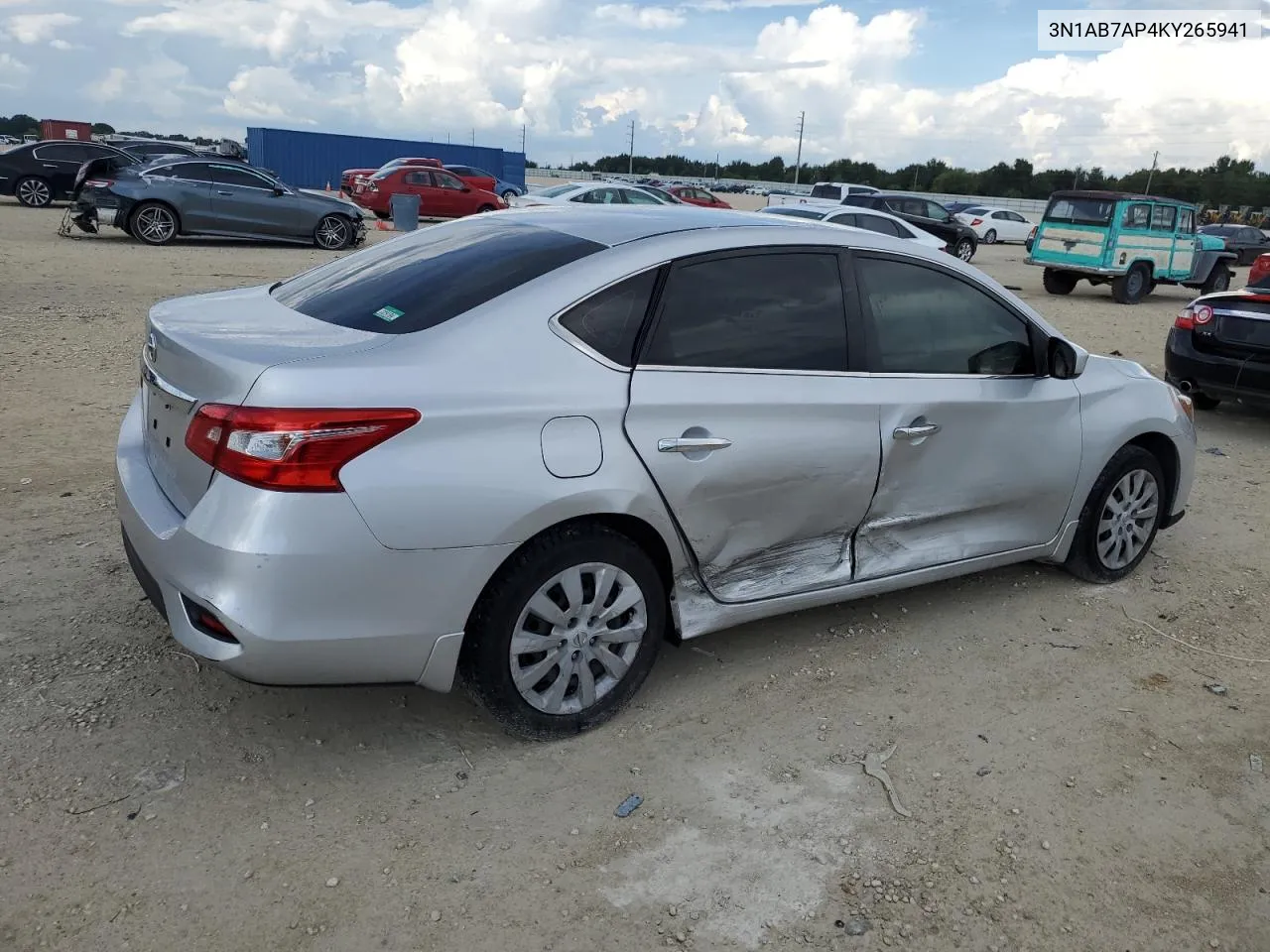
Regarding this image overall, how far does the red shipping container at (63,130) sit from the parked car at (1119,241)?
130 feet

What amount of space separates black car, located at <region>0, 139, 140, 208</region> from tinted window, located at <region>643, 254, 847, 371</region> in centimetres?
2296

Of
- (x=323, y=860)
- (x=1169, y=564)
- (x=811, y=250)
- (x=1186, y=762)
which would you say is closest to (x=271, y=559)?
(x=323, y=860)

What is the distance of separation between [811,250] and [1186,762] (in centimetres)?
214

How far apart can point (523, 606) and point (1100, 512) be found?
2.91m

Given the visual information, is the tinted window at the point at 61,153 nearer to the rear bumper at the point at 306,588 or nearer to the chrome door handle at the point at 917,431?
the rear bumper at the point at 306,588

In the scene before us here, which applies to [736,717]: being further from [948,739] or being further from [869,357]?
[869,357]

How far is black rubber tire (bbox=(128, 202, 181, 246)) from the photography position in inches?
640

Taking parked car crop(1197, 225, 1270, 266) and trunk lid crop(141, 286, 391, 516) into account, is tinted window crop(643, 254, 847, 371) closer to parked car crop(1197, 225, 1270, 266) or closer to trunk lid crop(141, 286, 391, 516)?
trunk lid crop(141, 286, 391, 516)

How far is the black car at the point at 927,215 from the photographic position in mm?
22388

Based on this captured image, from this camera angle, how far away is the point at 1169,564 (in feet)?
16.8

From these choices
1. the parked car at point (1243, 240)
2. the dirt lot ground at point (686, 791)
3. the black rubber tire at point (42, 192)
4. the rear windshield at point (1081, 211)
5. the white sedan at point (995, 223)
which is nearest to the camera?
the dirt lot ground at point (686, 791)

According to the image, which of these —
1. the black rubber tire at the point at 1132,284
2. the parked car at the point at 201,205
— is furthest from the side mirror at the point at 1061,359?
the parked car at the point at 201,205

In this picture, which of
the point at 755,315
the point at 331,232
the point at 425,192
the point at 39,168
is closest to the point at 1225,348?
the point at 755,315

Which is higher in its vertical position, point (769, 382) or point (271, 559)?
point (769, 382)
